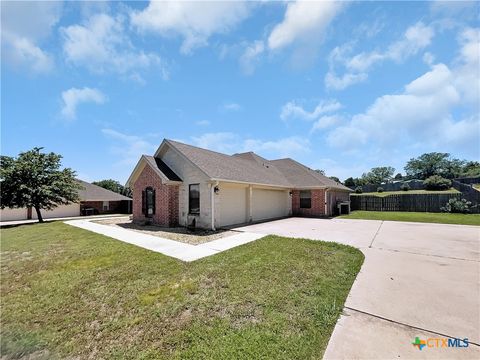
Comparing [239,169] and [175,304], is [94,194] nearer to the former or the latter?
[239,169]

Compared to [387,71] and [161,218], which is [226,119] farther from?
[387,71]

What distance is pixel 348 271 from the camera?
5.29 metres

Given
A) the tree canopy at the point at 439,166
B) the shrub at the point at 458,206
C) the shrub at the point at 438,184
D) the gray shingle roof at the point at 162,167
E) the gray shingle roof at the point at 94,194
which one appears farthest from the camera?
the tree canopy at the point at 439,166

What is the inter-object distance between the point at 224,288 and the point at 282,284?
1191mm

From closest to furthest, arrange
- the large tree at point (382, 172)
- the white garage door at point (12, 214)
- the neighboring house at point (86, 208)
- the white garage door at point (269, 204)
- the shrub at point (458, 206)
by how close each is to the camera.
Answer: the white garage door at point (269, 204)
the shrub at point (458, 206)
the white garage door at point (12, 214)
the neighboring house at point (86, 208)
the large tree at point (382, 172)

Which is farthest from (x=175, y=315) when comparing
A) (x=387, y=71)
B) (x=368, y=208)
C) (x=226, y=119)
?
(x=368, y=208)

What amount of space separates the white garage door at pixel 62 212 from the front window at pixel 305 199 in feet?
74.7

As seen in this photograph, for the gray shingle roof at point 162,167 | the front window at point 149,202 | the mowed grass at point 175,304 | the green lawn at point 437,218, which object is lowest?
the green lawn at point 437,218

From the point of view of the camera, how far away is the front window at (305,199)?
1834cm

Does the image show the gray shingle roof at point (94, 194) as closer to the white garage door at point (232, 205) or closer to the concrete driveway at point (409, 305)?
the white garage door at point (232, 205)

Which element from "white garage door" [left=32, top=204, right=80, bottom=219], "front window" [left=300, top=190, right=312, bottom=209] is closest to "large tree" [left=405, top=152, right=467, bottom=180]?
"front window" [left=300, top=190, right=312, bottom=209]

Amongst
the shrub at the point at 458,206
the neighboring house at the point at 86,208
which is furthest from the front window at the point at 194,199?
the shrub at the point at 458,206

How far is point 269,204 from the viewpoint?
53.2ft

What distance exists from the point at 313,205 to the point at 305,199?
2.71ft
